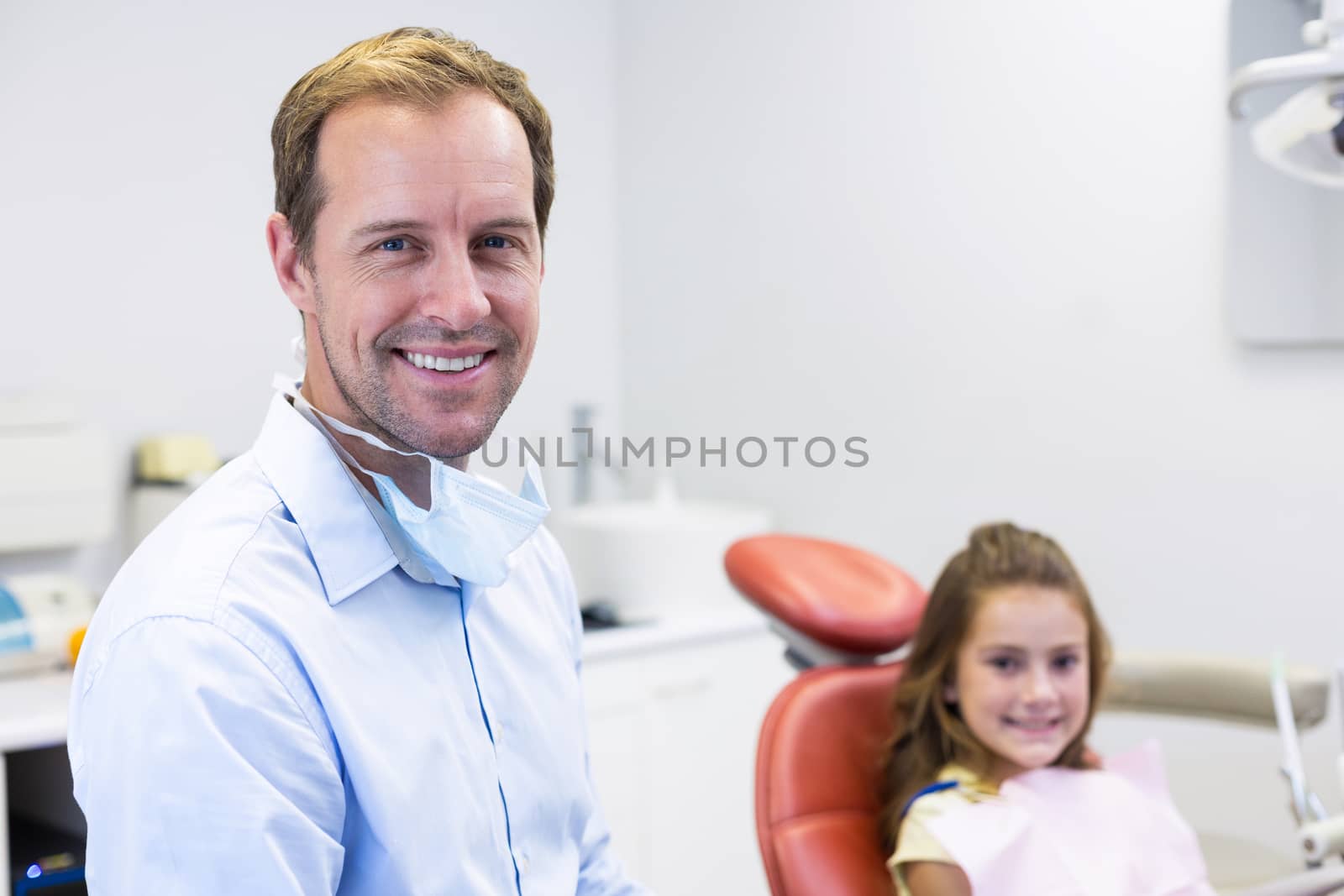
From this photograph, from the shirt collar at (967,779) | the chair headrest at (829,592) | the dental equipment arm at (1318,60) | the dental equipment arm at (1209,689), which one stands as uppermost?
the dental equipment arm at (1318,60)

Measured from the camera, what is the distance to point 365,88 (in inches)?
38.8

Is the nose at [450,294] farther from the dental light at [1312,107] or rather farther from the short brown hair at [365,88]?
the dental light at [1312,107]

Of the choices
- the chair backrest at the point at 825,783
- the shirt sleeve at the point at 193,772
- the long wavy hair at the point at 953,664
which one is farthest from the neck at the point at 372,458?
the long wavy hair at the point at 953,664

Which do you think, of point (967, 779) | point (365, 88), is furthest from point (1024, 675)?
point (365, 88)

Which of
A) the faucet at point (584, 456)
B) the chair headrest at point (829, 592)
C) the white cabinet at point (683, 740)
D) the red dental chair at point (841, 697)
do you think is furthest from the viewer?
the faucet at point (584, 456)

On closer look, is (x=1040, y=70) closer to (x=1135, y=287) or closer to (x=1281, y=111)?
(x=1135, y=287)

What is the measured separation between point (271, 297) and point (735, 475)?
1.00 m

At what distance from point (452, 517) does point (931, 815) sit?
0.73 metres

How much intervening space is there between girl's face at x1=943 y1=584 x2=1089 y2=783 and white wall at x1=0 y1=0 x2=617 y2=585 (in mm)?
1371

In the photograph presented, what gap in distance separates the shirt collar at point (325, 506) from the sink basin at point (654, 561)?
1.41 m

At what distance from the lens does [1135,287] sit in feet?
6.97

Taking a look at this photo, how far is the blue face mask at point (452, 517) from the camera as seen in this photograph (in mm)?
1031

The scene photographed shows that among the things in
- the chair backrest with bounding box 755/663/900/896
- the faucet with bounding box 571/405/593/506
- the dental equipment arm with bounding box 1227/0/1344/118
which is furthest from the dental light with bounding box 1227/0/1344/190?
the faucet with bounding box 571/405/593/506

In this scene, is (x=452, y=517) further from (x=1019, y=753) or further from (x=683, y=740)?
(x=683, y=740)
